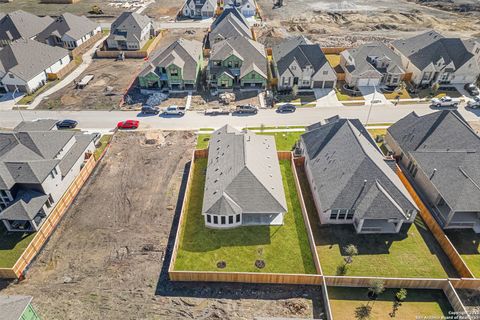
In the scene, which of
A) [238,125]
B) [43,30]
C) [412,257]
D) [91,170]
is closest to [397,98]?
[238,125]

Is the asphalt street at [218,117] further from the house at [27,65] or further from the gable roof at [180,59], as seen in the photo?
the gable roof at [180,59]

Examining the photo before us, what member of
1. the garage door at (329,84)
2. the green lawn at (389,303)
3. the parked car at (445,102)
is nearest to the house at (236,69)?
the garage door at (329,84)

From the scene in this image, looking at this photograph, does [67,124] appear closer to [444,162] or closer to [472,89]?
[444,162]

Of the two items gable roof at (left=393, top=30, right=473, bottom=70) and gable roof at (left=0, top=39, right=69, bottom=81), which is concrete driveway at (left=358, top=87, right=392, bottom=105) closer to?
gable roof at (left=393, top=30, right=473, bottom=70)

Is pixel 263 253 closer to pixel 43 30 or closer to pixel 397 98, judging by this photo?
pixel 397 98

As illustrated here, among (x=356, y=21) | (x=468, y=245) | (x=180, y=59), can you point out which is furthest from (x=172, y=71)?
(x=356, y=21)

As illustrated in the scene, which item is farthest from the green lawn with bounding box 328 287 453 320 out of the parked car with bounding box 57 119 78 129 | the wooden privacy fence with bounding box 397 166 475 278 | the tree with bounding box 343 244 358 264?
the parked car with bounding box 57 119 78 129
